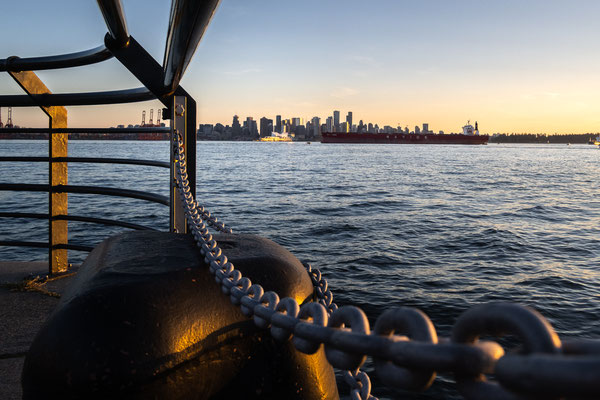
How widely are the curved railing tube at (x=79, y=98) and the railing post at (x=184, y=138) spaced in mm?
284

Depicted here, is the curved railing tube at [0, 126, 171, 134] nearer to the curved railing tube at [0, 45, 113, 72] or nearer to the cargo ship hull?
the curved railing tube at [0, 45, 113, 72]

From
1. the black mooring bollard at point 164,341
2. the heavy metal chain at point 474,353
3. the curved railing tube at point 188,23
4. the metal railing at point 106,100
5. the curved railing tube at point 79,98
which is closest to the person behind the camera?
the heavy metal chain at point 474,353

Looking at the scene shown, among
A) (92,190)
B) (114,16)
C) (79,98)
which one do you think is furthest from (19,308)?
(114,16)

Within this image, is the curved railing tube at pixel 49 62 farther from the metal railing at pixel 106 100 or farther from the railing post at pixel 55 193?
the railing post at pixel 55 193

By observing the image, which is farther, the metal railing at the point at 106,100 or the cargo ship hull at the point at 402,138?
the cargo ship hull at the point at 402,138

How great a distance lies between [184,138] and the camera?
3.39 m

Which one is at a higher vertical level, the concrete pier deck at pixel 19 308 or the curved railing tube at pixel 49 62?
the curved railing tube at pixel 49 62

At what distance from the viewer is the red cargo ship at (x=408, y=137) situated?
11219 cm

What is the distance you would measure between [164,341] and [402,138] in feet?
380

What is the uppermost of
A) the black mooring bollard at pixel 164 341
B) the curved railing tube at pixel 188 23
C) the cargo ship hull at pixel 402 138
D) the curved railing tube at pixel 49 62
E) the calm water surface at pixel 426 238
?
the cargo ship hull at pixel 402 138

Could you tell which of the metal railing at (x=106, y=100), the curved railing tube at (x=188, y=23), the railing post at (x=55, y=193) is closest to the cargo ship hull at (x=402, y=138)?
the railing post at (x=55, y=193)

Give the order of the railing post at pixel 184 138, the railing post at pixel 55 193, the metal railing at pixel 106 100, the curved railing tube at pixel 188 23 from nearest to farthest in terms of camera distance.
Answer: the curved railing tube at pixel 188 23, the metal railing at pixel 106 100, the railing post at pixel 184 138, the railing post at pixel 55 193

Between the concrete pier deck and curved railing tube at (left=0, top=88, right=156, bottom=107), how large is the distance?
5.22ft

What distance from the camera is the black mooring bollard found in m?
1.44
